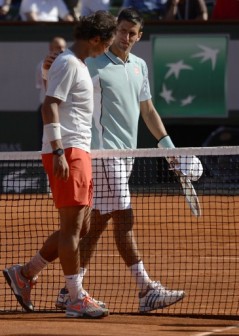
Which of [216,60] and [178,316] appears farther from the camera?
[216,60]

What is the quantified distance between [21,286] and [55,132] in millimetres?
1269

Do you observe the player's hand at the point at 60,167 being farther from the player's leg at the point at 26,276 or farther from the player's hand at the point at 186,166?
the player's hand at the point at 186,166

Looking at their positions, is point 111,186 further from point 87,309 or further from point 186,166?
point 87,309

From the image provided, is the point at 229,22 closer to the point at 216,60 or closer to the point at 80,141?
the point at 216,60

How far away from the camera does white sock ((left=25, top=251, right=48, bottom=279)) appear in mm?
7539

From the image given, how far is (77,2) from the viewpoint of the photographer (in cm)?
1602

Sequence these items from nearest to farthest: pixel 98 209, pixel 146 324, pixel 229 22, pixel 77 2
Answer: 1. pixel 146 324
2. pixel 98 209
3. pixel 229 22
4. pixel 77 2

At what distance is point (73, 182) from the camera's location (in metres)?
7.04

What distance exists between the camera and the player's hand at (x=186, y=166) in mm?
7992

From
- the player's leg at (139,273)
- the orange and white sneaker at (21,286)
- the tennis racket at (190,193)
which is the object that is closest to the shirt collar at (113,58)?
the tennis racket at (190,193)

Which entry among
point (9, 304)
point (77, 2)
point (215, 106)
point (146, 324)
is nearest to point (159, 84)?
point (215, 106)

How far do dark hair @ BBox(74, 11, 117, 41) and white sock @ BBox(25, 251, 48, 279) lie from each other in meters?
1.53

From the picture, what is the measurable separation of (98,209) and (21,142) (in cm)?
801

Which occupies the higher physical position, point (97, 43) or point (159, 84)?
point (97, 43)
